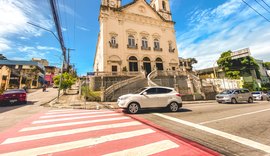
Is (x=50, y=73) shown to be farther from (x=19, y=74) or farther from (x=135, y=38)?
(x=135, y=38)

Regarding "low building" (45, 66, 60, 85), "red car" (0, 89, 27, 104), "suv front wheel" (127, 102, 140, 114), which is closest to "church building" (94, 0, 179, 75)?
"red car" (0, 89, 27, 104)

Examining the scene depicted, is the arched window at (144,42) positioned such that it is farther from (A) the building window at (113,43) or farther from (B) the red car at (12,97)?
(B) the red car at (12,97)

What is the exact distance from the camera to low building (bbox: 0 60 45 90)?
93.1ft

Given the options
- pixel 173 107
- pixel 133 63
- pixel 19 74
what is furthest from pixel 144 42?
pixel 19 74

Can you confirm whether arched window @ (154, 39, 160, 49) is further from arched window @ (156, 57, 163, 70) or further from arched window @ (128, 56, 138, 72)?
arched window @ (128, 56, 138, 72)

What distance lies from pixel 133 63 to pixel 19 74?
29762 millimetres

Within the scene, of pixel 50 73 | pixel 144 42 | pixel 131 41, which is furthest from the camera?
pixel 50 73

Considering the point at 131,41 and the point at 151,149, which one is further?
the point at 131,41

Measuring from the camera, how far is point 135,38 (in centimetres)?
2691

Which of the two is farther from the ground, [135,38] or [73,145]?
[135,38]

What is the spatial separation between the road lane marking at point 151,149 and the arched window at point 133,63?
872 inches

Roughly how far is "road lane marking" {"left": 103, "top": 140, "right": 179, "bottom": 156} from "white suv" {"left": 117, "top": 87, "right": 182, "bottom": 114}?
14.0 ft

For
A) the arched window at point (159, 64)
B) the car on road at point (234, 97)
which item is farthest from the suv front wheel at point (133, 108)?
the arched window at point (159, 64)

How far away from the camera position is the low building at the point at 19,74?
93.1 ft
